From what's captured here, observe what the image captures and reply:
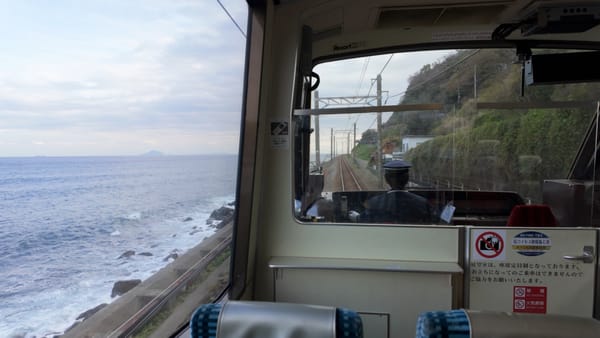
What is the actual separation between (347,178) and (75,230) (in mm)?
1926

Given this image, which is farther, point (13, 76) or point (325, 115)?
point (325, 115)

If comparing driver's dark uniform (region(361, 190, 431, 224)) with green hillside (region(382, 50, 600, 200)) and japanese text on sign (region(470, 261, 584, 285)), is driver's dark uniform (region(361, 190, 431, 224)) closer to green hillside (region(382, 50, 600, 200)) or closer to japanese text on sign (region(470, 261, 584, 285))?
green hillside (region(382, 50, 600, 200))

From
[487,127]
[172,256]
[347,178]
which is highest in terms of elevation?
[487,127]

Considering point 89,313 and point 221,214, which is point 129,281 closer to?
point 89,313

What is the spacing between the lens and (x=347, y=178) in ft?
9.00

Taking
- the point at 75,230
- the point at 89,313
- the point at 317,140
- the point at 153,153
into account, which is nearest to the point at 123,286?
the point at 89,313

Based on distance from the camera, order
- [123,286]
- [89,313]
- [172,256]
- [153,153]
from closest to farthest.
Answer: [89,313]
[123,286]
[153,153]
[172,256]

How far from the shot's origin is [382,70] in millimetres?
2807

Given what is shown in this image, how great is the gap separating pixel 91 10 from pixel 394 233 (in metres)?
2.21

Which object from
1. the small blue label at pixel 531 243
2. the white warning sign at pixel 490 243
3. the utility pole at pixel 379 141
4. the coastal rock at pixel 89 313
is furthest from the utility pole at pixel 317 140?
the coastal rock at pixel 89 313

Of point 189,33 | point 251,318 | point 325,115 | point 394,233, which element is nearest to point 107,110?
point 189,33

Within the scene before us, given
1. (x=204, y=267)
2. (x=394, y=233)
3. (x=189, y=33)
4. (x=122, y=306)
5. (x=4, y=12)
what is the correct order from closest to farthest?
(x=4, y=12) → (x=122, y=306) → (x=189, y=33) → (x=204, y=267) → (x=394, y=233)

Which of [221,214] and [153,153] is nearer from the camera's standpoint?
[153,153]

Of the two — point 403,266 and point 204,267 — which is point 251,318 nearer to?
point 204,267
